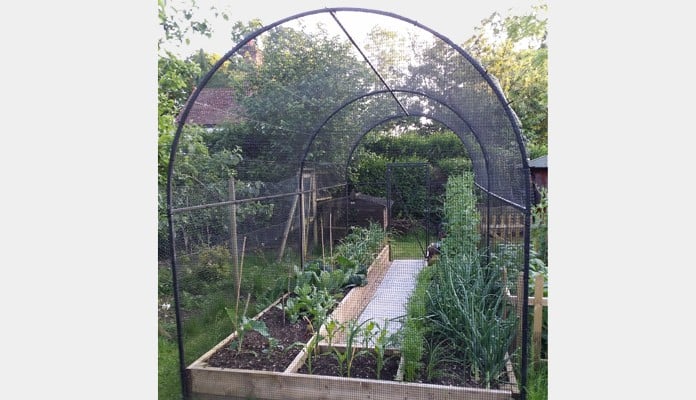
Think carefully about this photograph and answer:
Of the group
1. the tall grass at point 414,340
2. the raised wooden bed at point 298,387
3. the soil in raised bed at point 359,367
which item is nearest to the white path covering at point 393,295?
the tall grass at point 414,340

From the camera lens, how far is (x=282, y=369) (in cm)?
345

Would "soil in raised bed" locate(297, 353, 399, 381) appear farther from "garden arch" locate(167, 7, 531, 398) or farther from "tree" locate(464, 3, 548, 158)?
"tree" locate(464, 3, 548, 158)

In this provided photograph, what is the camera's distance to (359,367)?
3.45 meters

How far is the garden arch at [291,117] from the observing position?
3359mm

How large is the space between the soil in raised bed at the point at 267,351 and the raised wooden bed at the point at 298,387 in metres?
0.12

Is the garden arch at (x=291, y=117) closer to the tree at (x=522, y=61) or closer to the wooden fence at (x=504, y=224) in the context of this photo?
the wooden fence at (x=504, y=224)

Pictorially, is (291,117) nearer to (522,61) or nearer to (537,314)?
(537,314)

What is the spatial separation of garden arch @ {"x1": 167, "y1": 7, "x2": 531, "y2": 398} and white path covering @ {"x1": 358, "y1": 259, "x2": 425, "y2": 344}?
1.10 m

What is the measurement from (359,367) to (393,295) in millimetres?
2288

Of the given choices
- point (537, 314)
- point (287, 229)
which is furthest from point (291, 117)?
point (537, 314)

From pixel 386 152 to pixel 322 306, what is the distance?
713 cm

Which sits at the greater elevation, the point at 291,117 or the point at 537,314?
the point at 291,117

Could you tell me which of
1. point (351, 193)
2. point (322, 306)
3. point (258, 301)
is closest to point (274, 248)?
point (258, 301)

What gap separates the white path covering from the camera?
4.81 m
